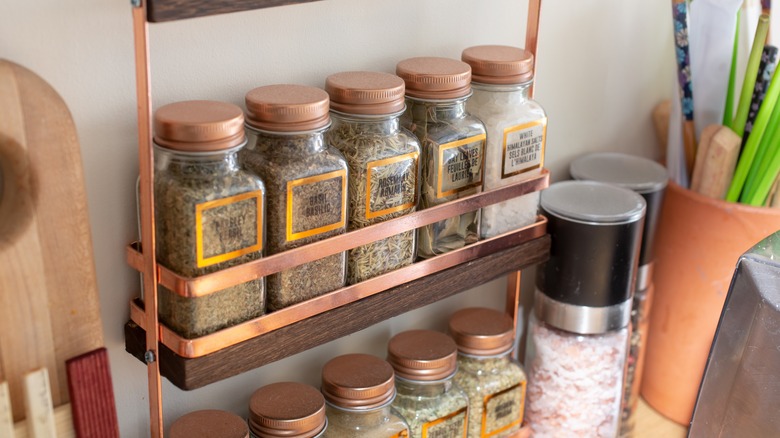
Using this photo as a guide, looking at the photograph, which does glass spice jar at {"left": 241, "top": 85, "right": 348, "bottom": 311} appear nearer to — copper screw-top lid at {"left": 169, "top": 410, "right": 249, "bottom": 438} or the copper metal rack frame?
the copper metal rack frame

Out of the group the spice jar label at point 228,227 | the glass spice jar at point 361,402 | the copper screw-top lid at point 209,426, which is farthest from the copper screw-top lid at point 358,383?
the spice jar label at point 228,227

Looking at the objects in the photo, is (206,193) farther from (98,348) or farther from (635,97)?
(635,97)

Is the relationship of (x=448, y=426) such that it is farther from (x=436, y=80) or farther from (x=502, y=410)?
(x=436, y=80)

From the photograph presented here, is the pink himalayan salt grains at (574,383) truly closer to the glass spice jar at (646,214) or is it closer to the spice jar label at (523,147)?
the glass spice jar at (646,214)

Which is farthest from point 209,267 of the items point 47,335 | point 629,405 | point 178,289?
point 629,405

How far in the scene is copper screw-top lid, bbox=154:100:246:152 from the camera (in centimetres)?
72

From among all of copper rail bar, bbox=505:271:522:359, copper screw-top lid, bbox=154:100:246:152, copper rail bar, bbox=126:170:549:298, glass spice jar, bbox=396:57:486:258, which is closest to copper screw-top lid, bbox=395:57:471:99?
glass spice jar, bbox=396:57:486:258

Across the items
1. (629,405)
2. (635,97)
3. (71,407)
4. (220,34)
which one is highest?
(220,34)

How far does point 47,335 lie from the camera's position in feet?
2.21

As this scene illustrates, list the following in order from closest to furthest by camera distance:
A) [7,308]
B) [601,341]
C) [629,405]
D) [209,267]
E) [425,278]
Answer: [7,308] < [209,267] < [425,278] < [601,341] < [629,405]

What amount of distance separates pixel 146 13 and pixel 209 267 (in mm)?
210

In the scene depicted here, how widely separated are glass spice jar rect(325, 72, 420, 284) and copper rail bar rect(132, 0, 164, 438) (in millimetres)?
194

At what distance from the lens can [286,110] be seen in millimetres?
774

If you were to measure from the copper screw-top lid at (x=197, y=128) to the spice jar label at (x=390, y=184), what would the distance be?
14 centimetres
